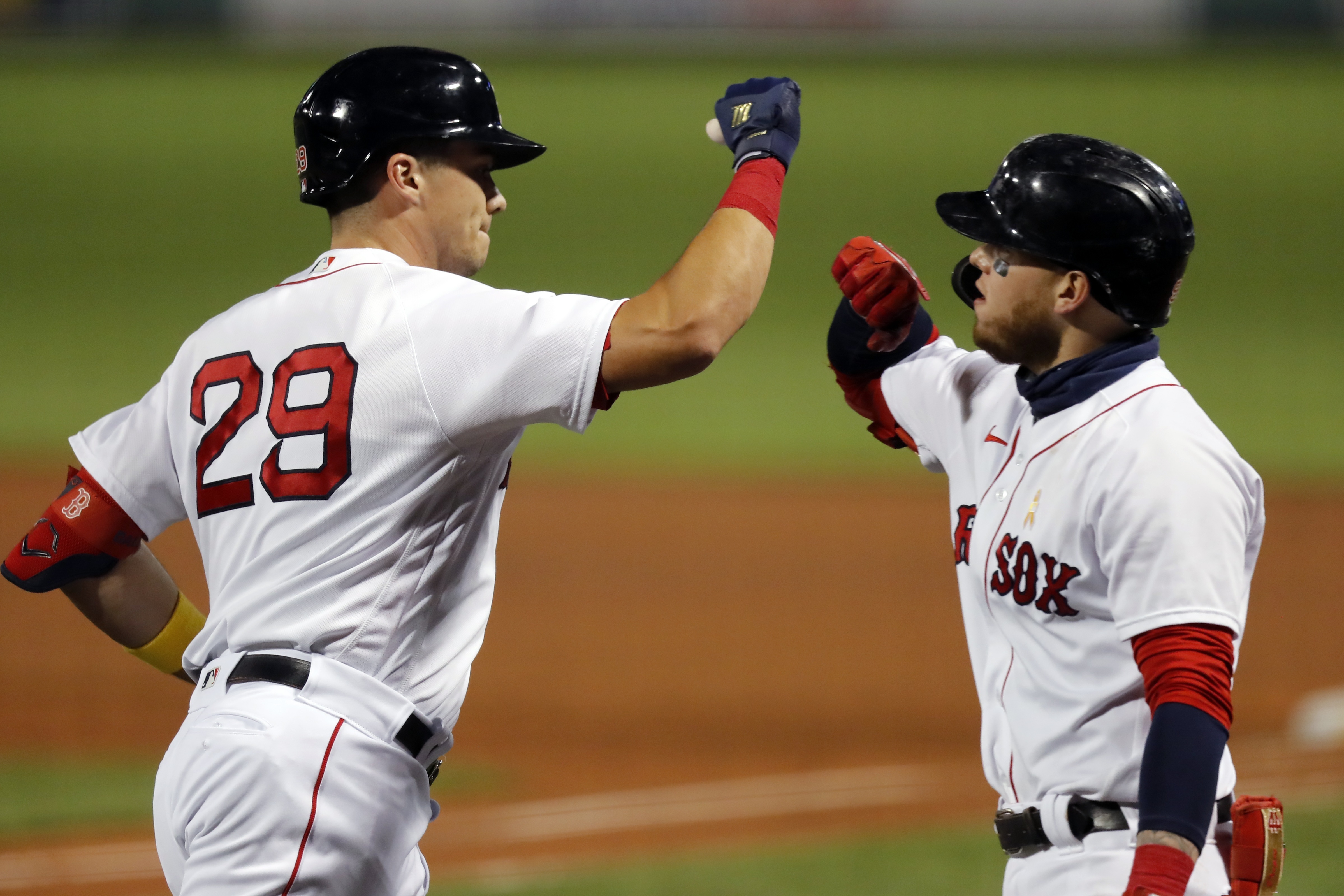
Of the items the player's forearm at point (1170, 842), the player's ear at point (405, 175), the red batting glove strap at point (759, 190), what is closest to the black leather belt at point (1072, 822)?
the player's forearm at point (1170, 842)

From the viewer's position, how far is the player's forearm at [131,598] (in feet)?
8.79

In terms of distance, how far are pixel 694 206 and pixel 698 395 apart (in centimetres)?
584

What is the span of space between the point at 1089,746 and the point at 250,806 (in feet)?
4.42

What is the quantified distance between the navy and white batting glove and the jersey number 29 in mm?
788

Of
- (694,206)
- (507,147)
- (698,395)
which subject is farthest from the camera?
(694,206)

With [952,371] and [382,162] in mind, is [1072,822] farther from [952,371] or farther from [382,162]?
[382,162]

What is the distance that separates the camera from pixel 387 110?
237 cm

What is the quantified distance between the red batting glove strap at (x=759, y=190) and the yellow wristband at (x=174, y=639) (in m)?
1.41

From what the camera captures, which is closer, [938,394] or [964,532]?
[964,532]

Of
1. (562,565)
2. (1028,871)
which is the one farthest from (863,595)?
(1028,871)

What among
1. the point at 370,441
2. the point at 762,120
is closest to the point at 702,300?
the point at 762,120

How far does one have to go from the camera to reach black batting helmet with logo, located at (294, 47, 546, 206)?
93.4 inches

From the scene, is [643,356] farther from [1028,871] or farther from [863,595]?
[863,595]

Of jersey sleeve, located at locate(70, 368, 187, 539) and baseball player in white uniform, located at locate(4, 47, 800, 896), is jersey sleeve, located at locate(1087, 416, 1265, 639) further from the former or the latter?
jersey sleeve, located at locate(70, 368, 187, 539)
